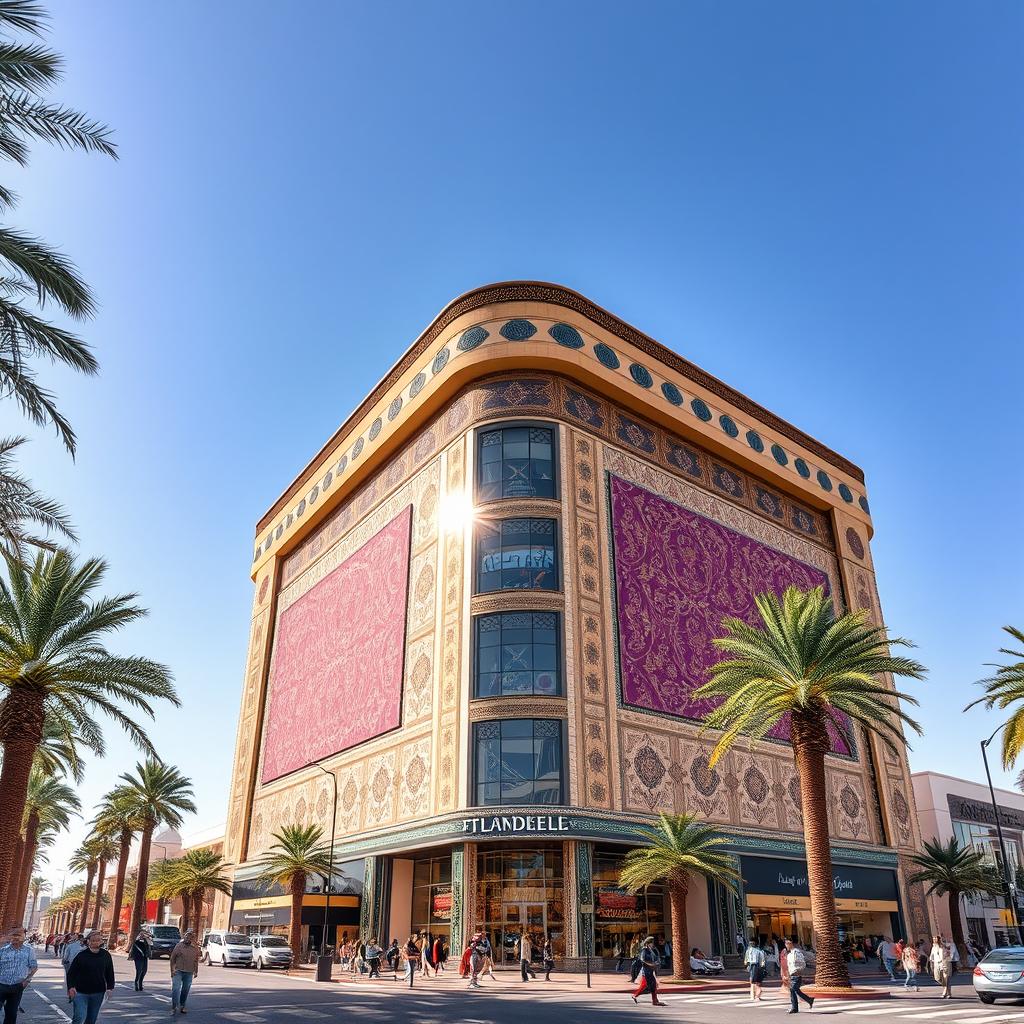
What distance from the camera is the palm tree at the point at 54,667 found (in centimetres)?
2684

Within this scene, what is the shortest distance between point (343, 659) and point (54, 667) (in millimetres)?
26369

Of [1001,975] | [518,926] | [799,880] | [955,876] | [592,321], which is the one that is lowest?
[1001,975]

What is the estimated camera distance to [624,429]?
4903 centimetres

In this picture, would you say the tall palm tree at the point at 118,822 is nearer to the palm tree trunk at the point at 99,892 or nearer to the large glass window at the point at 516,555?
the palm tree trunk at the point at 99,892

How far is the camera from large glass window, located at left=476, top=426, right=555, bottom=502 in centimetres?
4344

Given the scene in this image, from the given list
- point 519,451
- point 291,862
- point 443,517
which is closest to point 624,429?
point 519,451

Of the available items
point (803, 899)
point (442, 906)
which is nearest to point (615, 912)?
point (442, 906)

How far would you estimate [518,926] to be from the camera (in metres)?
37.2

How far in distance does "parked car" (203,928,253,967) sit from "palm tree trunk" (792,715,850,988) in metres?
31.5

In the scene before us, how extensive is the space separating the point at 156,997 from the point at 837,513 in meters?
51.8

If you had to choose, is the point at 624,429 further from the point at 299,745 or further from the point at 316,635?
the point at 299,745

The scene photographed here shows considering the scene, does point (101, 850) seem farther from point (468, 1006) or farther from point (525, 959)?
point (468, 1006)

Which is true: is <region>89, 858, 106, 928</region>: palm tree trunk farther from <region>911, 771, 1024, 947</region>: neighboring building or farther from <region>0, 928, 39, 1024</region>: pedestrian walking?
<region>0, 928, 39, 1024</region>: pedestrian walking

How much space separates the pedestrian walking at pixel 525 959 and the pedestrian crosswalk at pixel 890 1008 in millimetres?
6554
